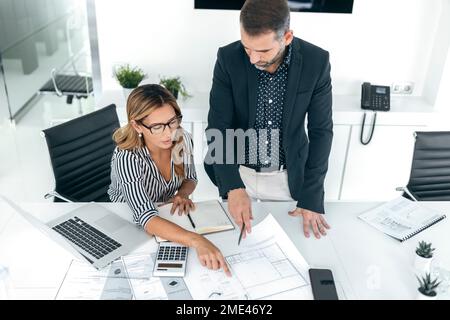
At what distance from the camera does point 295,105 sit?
1881mm

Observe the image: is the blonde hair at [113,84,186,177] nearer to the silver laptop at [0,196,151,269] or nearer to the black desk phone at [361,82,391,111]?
the silver laptop at [0,196,151,269]

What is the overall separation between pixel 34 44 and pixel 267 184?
4024mm

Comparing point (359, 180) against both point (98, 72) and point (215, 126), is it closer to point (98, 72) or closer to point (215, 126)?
point (215, 126)

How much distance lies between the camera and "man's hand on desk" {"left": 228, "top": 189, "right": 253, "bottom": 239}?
5.49 ft

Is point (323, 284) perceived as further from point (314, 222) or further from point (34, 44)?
point (34, 44)

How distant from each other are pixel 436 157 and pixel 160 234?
1.52 meters

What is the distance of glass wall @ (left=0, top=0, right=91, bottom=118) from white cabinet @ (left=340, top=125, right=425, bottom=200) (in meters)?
2.82

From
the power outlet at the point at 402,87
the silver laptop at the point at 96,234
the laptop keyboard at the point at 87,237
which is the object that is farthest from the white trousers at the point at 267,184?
the power outlet at the point at 402,87

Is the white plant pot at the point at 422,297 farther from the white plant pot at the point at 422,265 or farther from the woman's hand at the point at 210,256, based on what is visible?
the woman's hand at the point at 210,256

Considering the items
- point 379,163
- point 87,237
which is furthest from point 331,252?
point 379,163

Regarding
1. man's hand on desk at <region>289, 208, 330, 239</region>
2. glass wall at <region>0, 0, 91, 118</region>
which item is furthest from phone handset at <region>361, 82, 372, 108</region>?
glass wall at <region>0, 0, 91, 118</region>

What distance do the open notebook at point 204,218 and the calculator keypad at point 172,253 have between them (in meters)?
0.06

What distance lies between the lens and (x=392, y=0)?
2.97 meters
